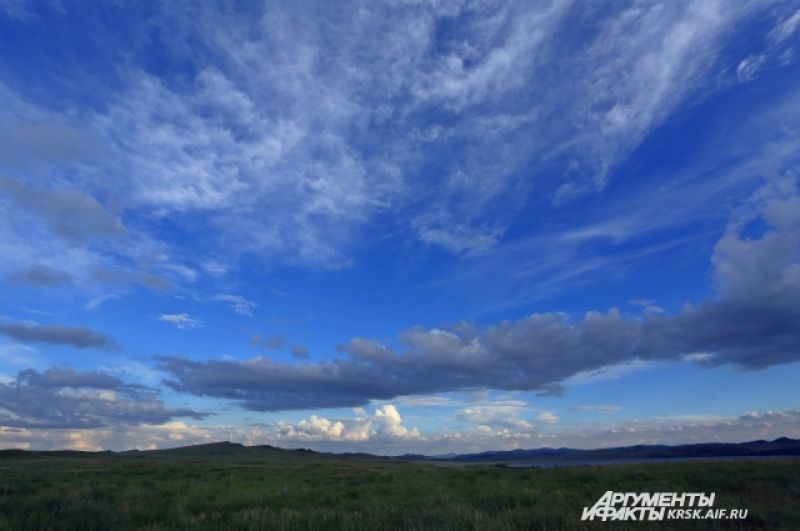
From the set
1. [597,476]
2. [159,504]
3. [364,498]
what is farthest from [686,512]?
[159,504]

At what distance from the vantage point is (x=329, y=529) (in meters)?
11.1

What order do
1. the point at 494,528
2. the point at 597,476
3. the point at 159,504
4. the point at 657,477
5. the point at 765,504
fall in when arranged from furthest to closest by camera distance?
the point at 597,476 < the point at 657,477 < the point at 159,504 < the point at 765,504 < the point at 494,528

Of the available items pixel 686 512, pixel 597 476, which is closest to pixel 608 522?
pixel 686 512

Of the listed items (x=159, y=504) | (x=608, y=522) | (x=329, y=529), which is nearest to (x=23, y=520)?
(x=159, y=504)

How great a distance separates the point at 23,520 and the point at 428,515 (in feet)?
32.1

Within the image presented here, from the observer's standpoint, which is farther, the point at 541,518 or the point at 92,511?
the point at 92,511

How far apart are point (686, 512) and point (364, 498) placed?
11.7m

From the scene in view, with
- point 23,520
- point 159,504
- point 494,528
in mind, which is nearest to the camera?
point 494,528

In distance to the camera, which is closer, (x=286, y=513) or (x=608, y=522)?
(x=608, y=522)

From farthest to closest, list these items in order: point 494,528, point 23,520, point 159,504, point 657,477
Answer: point 657,477, point 159,504, point 23,520, point 494,528

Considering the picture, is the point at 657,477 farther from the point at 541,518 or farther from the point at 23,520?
the point at 23,520

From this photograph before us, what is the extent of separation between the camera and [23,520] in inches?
465

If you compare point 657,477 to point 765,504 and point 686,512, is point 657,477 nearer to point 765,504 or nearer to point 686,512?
point 765,504

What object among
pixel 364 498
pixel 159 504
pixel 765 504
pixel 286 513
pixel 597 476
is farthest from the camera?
pixel 597 476
